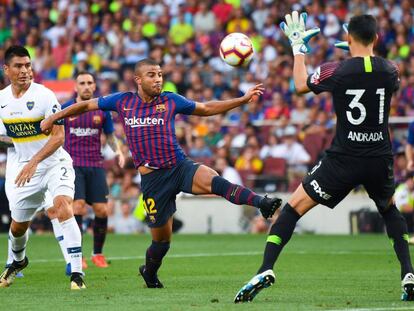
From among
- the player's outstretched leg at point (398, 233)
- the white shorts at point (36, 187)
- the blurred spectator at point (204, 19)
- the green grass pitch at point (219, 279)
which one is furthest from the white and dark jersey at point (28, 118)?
the blurred spectator at point (204, 19)

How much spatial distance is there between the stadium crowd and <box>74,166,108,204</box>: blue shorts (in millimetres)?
7889

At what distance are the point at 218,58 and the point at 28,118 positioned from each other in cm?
1592

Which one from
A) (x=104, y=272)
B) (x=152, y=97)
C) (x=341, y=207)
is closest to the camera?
(x=152, y=97)

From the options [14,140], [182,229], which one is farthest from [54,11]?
[14,140]

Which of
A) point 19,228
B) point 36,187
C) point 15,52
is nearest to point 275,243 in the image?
point 36,187

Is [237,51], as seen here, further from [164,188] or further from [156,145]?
[164,188]

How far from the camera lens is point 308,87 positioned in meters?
9.04

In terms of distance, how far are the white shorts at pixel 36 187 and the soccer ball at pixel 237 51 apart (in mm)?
2051

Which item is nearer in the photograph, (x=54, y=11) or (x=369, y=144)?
(x=369, y=144)

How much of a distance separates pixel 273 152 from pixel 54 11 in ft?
36.0

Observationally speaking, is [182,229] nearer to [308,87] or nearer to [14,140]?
[14,140]

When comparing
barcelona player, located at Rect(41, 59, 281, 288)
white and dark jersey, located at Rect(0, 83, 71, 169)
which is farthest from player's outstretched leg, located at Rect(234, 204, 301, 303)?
white and dark jersey, located at Rect(0, 83, 71, 169)

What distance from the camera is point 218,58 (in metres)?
26.8

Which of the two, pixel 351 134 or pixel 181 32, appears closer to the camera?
pixel 351 134
